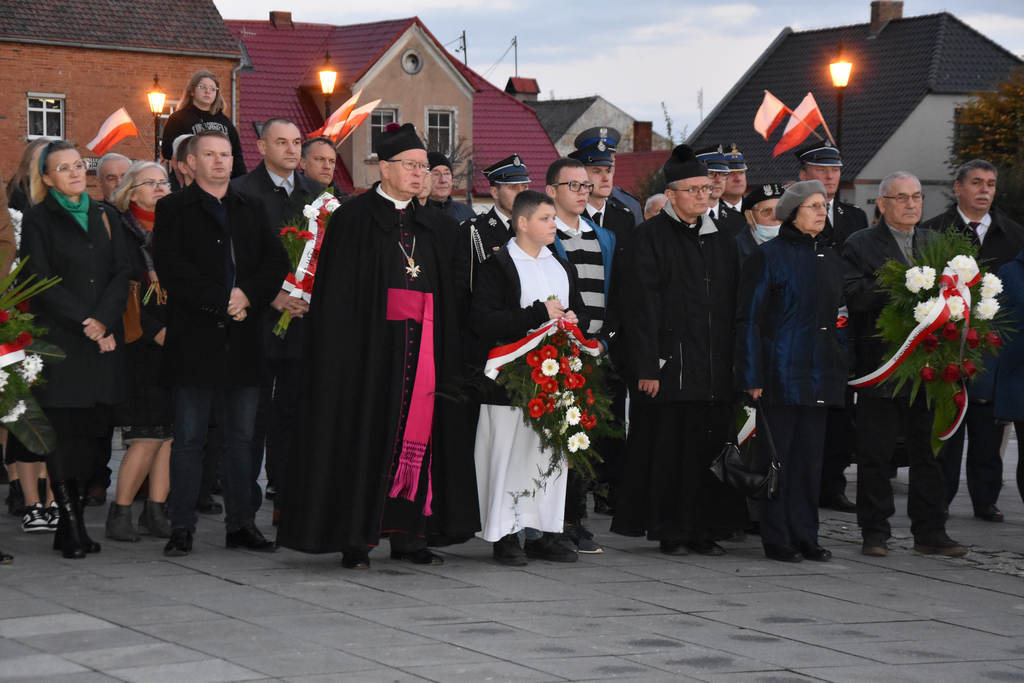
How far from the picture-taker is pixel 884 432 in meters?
8.97

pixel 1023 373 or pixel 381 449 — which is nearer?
pixel 381 449

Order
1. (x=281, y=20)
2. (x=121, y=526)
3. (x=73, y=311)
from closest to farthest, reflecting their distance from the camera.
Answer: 1. (x=73, y=311)
2. (x=121, y=526)
3. (x=281, y=20)

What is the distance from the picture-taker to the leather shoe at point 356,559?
26.1 ft

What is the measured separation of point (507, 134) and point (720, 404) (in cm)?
3805

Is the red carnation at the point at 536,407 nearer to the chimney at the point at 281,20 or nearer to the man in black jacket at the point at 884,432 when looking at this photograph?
the man in black jacket at the point at 884,432

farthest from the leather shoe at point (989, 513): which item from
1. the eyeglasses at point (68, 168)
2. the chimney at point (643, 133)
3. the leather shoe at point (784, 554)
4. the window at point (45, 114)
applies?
the chimney at point (643, 133)

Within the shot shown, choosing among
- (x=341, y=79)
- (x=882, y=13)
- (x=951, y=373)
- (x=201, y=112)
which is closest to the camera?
(x=951, y=373)

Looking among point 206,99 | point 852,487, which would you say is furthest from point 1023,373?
point 206,99

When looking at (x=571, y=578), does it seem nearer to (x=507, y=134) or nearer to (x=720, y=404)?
(x=720, y=404)

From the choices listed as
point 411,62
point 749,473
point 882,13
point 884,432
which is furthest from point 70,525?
point 882,13

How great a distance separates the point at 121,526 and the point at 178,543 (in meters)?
0.71

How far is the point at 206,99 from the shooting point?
11562 mm

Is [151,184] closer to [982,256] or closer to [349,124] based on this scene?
[982,256]

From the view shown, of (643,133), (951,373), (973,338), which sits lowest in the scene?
(951,373)
